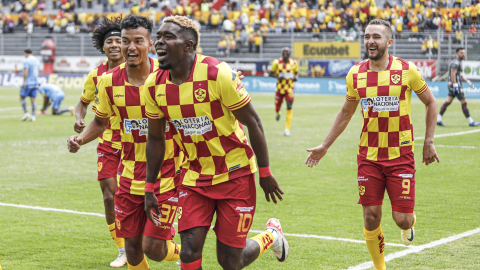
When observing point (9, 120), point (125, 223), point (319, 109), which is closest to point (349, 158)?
point (125, 223)

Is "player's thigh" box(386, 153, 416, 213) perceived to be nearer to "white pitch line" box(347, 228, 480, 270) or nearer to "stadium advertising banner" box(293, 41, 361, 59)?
"white pitch line" box(347, 228, 480, 270)

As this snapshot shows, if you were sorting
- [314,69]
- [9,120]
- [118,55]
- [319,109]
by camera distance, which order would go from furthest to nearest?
[314,69], [319,109], [9,120], [118,55]

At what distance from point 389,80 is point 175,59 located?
7.61 feet

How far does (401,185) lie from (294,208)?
301 centimetres

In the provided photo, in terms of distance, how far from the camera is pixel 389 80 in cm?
576

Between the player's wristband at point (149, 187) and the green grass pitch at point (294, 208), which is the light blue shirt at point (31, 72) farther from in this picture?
the player's wristband at point (149, 187)

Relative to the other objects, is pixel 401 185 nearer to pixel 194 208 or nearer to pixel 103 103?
pixel 194 208

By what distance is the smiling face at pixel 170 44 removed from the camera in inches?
172

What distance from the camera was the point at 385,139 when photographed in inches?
227

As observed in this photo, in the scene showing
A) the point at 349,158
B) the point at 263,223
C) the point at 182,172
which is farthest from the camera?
the point at 349,158

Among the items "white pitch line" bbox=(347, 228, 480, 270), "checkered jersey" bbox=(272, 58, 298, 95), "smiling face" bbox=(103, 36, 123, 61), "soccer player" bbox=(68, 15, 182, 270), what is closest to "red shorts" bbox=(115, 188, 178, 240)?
"soccer player" bbox=(68, 15, 182, 270)

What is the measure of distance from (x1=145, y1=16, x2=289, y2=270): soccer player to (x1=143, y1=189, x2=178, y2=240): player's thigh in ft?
1.02

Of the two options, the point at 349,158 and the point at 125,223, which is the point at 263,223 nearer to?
the point at 125,223

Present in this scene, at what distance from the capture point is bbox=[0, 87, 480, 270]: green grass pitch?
627 centimetres
